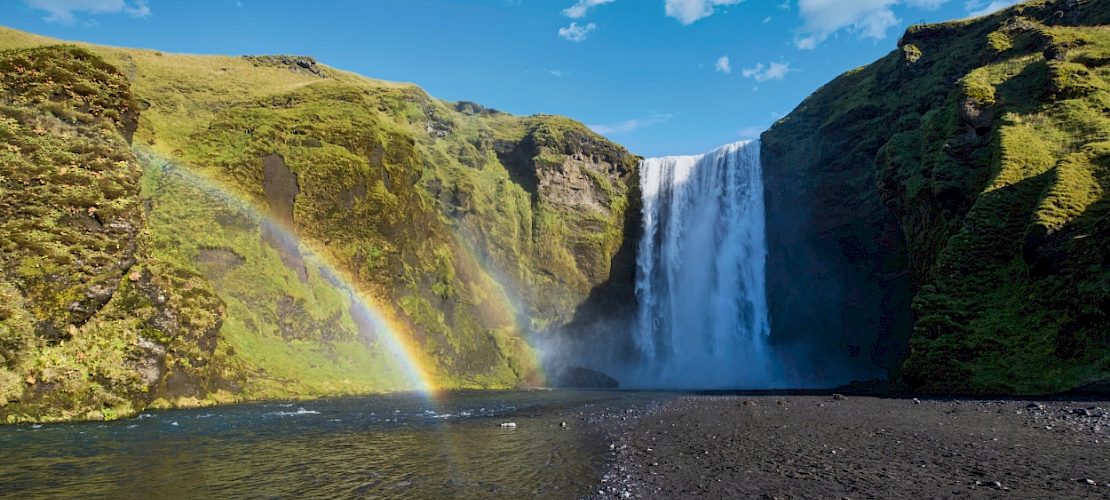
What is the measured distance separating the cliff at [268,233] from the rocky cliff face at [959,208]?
2221 cm

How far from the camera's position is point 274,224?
4047cm

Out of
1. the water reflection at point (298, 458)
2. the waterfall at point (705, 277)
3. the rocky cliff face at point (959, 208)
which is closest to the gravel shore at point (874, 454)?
the water reflection at point (298, 458)

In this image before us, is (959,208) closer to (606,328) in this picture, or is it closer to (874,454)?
(874,454)

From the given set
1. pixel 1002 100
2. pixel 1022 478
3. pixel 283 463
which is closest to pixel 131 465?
pixel 283 463

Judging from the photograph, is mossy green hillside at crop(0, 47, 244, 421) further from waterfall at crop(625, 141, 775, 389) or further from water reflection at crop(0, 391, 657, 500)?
waterfall at crop(625, 141, 775, 389)

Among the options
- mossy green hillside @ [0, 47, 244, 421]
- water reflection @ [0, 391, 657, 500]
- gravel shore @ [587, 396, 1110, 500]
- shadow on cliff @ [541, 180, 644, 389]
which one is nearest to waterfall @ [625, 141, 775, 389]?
shadow on cliff @ [541, 180, 644, 389]

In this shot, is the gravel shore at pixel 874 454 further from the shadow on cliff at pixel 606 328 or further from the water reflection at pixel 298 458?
the shadow on cliff at pixel 606 328

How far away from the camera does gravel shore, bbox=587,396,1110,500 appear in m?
8.59

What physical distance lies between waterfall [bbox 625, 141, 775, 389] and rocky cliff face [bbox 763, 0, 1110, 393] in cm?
223

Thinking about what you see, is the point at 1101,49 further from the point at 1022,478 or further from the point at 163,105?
the point at 163,105

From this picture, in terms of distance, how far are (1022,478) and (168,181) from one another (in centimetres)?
4763

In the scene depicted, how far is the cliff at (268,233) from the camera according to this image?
822 inches

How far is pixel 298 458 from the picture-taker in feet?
43.6

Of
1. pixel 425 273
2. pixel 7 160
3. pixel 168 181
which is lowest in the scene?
pixel 425 273
